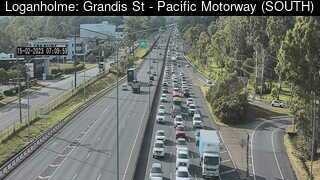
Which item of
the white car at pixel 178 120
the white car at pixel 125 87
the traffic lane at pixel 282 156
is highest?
the white car at pixel 125 87

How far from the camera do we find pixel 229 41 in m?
102

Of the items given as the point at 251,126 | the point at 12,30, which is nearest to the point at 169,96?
the point at 251,126

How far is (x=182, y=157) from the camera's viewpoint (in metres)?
44.9

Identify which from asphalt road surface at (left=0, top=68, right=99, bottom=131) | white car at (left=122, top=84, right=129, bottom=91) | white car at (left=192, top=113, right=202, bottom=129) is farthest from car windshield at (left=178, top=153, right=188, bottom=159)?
white car at (left=122, top=84, right=129, bottom=91)

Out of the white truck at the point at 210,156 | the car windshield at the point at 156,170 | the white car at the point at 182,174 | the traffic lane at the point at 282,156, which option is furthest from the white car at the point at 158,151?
the traffic lane at the point at 282,156

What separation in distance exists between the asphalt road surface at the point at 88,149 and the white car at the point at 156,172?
1.88 m

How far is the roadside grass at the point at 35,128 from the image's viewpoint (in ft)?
159

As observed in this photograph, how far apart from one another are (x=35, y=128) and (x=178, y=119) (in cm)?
1460

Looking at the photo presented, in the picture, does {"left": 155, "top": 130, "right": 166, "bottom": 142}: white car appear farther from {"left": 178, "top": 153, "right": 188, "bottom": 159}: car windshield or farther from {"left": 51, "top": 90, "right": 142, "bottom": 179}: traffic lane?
{"left": 178, "top": 153, "right": 188, "bottom": 159}: car windshield

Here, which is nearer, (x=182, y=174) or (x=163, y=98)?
(x=182, y=174)

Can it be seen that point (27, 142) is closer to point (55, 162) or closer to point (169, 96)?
point (55, 162)

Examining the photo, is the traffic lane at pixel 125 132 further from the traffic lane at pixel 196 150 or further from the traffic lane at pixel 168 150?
the traffic lane at pixel 196 150

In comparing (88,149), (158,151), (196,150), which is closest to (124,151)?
(158,151)
